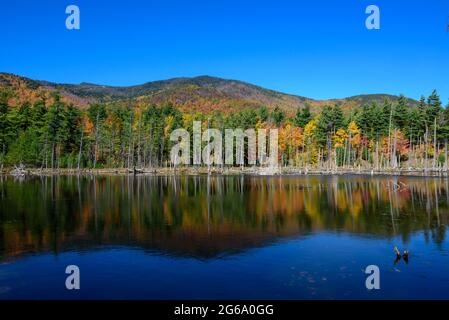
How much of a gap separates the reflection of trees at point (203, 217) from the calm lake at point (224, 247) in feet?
0.26

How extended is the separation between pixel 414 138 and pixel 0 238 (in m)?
83.9

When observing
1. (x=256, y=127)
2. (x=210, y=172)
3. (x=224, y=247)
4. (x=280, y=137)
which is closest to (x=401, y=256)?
(x=224, y=247)

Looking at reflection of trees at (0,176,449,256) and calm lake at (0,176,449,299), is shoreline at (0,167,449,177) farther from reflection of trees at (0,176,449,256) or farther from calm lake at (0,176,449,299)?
calm lake at (0,176,449,299)

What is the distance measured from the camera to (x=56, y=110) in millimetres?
84938

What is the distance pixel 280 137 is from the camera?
94.5 metres

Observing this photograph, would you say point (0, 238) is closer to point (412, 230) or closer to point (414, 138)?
point (412, 230)

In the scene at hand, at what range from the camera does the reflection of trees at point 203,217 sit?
70.4 ft

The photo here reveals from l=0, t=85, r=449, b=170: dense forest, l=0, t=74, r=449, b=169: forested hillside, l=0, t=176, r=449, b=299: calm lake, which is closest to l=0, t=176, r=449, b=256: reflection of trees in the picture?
l=0, t=176, r=449, b=299: calm lake

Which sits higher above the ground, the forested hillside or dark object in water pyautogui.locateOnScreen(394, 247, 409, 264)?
the forested hillside

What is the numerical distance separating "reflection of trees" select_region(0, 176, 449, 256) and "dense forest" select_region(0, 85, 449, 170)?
4246 cm

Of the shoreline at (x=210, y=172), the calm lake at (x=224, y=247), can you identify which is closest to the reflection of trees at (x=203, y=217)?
the calm lake at (x=224, y=247)

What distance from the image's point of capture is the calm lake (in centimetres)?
1412
